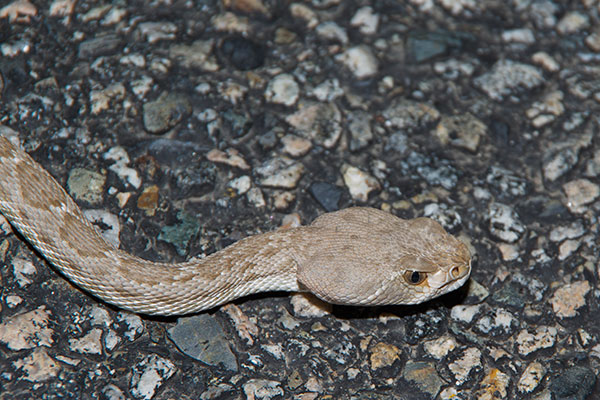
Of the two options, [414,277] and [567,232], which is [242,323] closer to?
[414,277]

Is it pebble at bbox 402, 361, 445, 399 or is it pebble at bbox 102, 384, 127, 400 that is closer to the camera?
pebble at bbox 102, 384, 127, 400

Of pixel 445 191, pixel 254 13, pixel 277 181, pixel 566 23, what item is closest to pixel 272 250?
pixel 277 181

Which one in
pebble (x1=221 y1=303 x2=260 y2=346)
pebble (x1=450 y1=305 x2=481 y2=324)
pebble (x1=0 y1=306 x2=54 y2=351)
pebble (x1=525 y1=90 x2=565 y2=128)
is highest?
pebble (x1=0 y1=306 x2=54 y2=351)

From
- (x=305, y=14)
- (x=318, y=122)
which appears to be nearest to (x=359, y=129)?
(x=318, y=122)

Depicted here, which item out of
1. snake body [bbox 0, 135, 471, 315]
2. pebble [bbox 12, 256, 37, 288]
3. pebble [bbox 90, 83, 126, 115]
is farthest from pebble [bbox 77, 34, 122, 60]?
pebble [bbox 12, 256, 37, 288]

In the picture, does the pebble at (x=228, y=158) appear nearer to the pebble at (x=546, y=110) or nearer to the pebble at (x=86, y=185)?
the pebble at (x=86, y=185)

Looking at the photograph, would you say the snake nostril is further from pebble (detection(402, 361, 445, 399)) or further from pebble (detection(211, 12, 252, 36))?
pebble (detection(211, 12, 252, 36))
